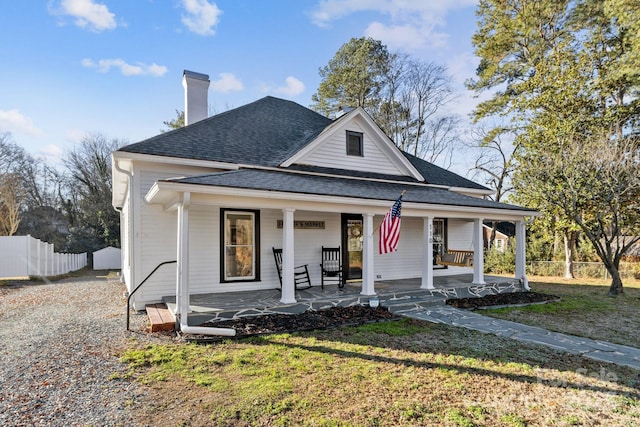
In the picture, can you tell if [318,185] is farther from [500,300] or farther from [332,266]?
[500,300]

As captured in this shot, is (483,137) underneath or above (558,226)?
above

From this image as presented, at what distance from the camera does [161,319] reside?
627 cm

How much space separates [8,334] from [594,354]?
9852 mm

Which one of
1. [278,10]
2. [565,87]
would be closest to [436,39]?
[565,87]

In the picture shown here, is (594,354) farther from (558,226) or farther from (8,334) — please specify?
(558,226)

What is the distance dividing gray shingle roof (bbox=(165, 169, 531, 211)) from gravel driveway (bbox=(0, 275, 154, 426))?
294 cm

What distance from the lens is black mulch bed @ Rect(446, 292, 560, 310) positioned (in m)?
8.38

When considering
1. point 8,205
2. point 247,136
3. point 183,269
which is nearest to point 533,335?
point 183,269

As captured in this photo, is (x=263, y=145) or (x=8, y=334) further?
(x=263, y=145)

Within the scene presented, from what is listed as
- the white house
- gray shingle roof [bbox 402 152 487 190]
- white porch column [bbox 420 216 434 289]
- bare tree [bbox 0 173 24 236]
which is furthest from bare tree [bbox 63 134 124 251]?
white porch column [bbox 420 216 434 289]

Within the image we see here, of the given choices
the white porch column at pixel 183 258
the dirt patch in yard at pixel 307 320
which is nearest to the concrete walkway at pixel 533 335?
the dirt patch in yard at pixel 307 320

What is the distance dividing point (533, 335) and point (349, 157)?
669 cm

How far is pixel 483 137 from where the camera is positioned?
22.5m

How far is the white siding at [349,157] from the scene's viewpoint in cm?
1028
